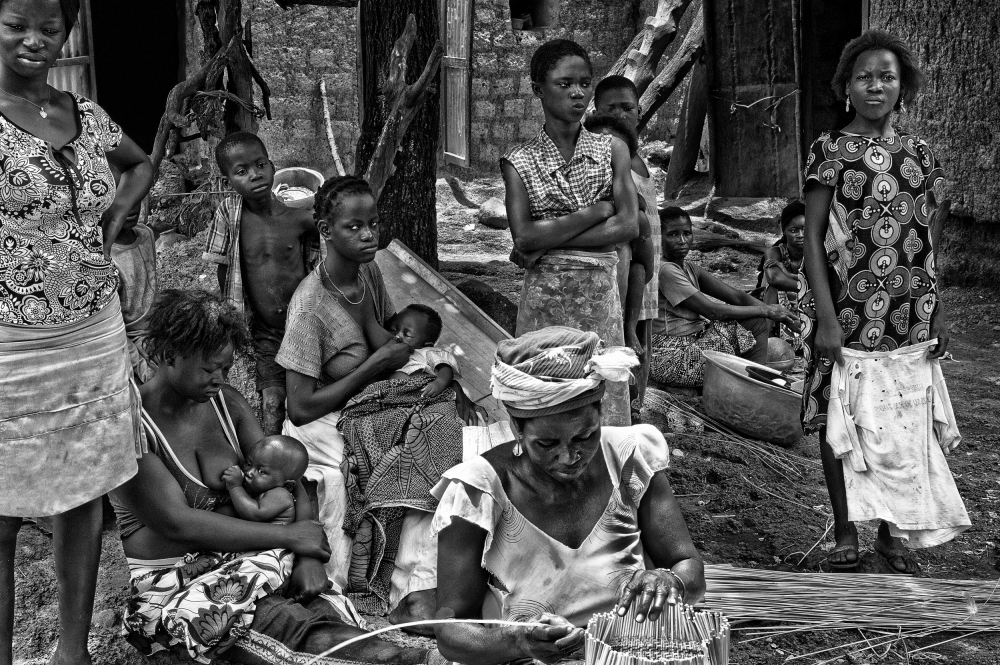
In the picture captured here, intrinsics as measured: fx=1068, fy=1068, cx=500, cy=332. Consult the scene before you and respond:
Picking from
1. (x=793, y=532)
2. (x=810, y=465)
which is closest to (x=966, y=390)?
(x=810, y=465)

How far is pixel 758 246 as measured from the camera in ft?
28.3

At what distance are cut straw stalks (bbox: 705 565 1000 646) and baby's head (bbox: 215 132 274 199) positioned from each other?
229cm

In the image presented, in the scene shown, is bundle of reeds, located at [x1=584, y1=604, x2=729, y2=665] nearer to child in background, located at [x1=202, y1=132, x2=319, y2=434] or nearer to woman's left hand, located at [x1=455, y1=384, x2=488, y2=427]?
woman's left hand, located at [x1=455, y1=384, x2=488, y2=427]

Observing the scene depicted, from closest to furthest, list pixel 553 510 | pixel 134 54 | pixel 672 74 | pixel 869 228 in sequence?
pixel 553 510 < pixel 869 228 < pixel 672 74 < pixel 134 54

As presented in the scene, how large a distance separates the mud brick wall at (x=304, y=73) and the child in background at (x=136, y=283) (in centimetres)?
667

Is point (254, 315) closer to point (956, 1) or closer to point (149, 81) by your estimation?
point (149, 81)

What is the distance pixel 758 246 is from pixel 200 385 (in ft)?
20.5

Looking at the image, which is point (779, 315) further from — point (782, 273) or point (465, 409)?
point (465, 409)

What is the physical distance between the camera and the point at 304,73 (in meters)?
10.6

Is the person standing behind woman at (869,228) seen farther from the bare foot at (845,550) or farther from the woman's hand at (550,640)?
the woman's hand at (550,640)

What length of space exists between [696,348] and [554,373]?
368cm

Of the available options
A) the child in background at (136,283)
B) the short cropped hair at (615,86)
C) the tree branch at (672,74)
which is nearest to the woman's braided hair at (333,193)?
the child in background at (136,283)

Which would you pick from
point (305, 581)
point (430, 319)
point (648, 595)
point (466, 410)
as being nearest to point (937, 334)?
point (466, 410)

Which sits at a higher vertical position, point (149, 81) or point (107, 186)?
point (149, 81)
